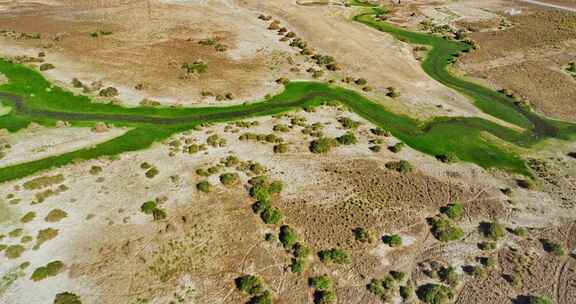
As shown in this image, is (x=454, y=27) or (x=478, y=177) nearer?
(x=478, y=177)

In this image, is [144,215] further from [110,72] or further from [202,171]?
[110,72]

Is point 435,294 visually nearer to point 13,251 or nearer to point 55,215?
point 55,215

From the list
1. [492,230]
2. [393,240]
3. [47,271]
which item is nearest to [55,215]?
[47,271]

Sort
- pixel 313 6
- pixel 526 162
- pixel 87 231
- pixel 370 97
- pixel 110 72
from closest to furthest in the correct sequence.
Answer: pixel 87 231 → pixel 526 162 → pixel 370 97 → pixel 110 72 → pixel 313 6

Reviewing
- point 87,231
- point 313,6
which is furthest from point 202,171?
point 313,6

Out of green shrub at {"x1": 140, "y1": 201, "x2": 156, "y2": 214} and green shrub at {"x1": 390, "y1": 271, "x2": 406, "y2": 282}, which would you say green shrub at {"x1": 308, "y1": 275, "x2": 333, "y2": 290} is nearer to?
green shrub at {"x1": 390, "y1": 271, "x2": 406, "y2": 282}

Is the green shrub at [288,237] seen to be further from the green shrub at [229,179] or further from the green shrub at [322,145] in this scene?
the green shrub at [322,145]
